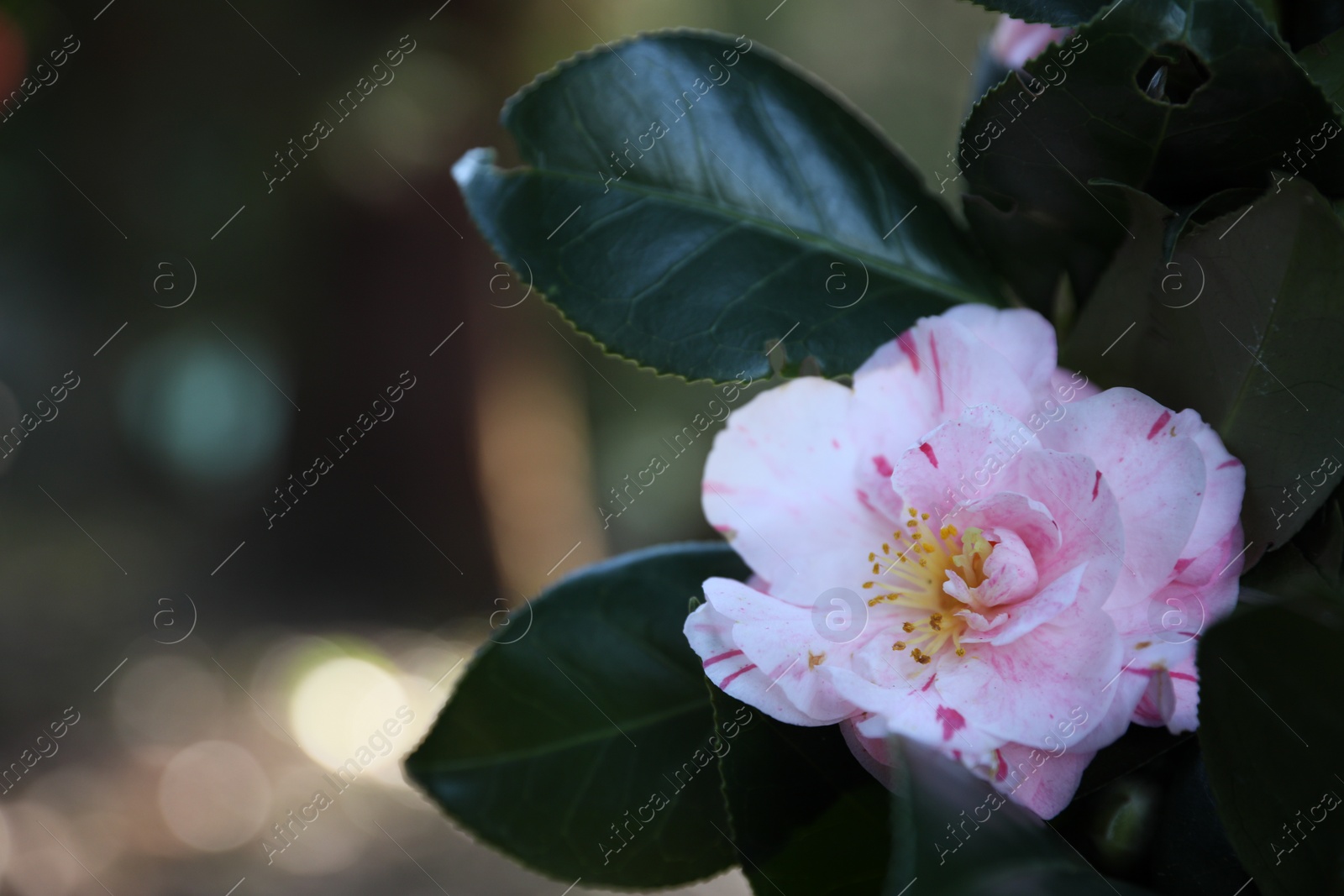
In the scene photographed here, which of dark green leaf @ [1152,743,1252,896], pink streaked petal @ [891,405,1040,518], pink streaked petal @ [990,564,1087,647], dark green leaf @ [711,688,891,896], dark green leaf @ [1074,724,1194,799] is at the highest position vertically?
pink streaked petal @ [891,405,1040,518]

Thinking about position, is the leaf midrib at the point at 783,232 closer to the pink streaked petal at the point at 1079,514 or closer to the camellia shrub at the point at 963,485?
the camellia shrub at the point at 963,485

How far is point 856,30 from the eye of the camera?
1943 mm

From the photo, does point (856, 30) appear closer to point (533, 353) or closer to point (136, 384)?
point (533, 353)

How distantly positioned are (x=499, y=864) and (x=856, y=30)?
5.40ft

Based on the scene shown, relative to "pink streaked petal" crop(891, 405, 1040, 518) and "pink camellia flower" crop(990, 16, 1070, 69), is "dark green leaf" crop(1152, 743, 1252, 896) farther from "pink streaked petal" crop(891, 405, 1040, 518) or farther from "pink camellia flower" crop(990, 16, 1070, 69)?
"pink camellia flower" crop(990, 16, 1070, 69)

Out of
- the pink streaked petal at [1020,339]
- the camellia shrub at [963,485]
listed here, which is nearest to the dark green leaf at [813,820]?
the camellia shrub at [963,485]

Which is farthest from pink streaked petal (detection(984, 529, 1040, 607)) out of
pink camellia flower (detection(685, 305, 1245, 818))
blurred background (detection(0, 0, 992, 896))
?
blurred background (detection(0, 0, 992, 896))

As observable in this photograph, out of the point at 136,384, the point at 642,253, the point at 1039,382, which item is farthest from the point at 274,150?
the point at 1039,382

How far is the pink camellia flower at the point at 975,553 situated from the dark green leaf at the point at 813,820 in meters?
0.03

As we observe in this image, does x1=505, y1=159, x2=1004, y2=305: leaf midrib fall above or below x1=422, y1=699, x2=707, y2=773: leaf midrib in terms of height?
above

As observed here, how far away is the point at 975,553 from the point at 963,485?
25 mm

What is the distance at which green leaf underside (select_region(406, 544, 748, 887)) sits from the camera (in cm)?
34

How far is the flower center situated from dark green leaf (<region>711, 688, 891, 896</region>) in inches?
1.4

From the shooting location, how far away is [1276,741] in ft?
0.65
